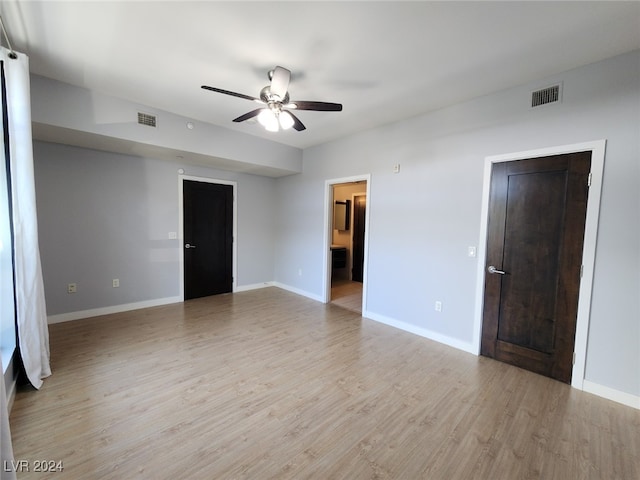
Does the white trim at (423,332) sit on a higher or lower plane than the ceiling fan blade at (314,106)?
lower

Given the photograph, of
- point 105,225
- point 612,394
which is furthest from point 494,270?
point 105,225

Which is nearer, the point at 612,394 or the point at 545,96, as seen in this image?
the point at 612,394

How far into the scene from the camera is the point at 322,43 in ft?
6.84

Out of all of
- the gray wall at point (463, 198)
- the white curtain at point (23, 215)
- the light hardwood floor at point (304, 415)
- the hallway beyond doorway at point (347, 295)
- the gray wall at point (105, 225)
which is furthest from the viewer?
the hallway beyond doorway at point (347, 295)

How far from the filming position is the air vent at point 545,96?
2430 millimetres

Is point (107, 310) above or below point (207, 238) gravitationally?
below

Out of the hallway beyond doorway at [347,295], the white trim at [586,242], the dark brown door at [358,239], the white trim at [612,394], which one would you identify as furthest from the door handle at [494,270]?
the dark brown door at [358,239]

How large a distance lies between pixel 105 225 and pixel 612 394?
5961mm

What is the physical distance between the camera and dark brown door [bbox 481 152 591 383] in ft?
7.87

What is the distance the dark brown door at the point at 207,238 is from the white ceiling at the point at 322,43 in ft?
6.49

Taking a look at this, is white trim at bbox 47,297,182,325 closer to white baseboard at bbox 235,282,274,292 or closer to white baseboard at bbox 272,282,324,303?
white baseboard at bbox 235,282,274,292

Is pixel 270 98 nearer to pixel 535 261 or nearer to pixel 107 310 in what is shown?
pixel 535 261

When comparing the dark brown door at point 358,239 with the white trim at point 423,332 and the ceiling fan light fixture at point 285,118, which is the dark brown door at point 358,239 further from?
the ceiling fan light fixture at point 285,118

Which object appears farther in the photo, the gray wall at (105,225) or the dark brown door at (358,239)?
the dark brown door at (358,239)
